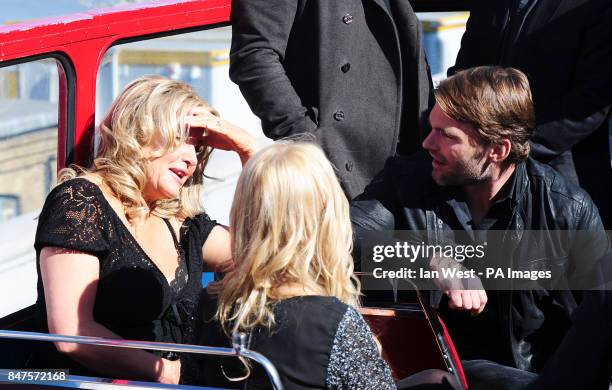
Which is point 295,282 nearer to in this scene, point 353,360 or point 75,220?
point 353,360

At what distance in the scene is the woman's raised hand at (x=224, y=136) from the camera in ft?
8.52

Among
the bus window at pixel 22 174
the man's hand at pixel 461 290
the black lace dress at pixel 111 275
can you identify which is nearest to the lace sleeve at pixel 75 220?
the black lace dress at pixel 111 275

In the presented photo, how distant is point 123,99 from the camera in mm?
2471

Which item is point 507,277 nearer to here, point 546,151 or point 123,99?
point 546,151

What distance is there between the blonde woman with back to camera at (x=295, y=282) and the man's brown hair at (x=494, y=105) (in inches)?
32.6

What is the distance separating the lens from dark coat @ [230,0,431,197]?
2.86m

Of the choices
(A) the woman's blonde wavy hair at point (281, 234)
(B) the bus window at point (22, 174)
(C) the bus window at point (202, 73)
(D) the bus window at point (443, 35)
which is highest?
(A) the woman's blonde wavy hair at point (281, 234)

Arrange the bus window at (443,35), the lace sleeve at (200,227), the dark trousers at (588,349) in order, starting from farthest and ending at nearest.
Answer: the bus window at (443,35)
the lace sleeve at (200,227)
the dark trousers at (588,349)

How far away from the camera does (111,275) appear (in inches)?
94.0

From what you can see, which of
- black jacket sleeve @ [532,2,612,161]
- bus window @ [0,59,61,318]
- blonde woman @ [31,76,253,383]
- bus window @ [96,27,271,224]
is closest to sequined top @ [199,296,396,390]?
blonde woman @ [31,76,253,383]

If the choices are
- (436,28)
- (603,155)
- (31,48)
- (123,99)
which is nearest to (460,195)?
(603,155)

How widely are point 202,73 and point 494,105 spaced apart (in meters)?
2.53

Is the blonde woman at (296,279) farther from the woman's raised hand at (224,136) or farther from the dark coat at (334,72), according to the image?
the dark coat at (334,72)

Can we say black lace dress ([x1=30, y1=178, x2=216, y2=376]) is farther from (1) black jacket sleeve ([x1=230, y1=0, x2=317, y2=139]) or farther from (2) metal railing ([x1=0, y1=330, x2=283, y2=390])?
(1) black jacket sleeve ([x1=230, y1=0, x2=317, y2=139])
